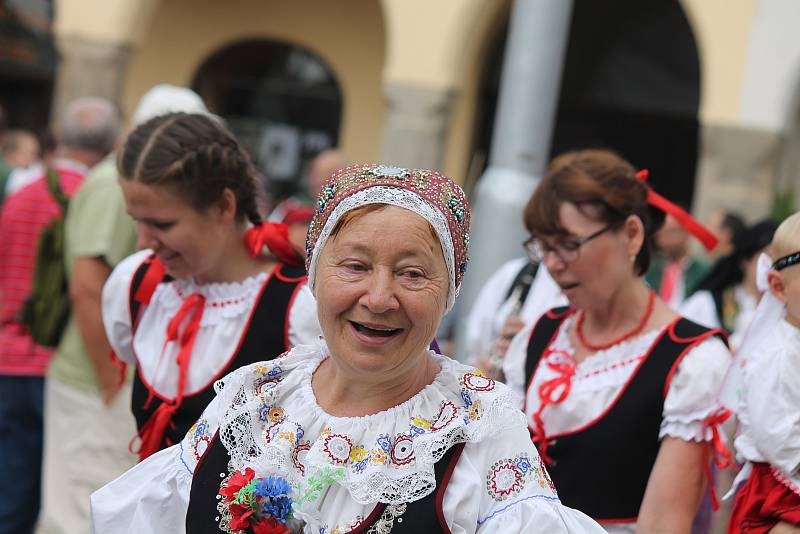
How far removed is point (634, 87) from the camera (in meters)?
10.8

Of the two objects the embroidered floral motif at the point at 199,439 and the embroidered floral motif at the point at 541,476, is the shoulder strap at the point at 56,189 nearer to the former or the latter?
the embroidered floral motif at the point at 199,439

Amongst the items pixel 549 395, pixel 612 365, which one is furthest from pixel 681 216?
pixel 549 395

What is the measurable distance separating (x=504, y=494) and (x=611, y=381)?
1021mm

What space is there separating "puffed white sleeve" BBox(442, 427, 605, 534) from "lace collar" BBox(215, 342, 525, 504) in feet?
0.12

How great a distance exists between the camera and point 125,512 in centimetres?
238

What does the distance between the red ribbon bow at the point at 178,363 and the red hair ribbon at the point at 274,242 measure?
0.21m

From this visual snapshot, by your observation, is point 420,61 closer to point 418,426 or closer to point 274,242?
point 274,242

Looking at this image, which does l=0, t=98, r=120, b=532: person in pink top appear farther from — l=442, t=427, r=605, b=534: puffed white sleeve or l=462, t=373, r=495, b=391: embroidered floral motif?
l=442, t=427, r=605, b=534: puffed white sleeve

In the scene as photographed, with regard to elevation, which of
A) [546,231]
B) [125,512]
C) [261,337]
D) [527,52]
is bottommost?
[125,512]

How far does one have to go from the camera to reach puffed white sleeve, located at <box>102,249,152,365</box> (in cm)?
318

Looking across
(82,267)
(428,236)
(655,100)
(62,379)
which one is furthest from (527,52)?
(655,100)

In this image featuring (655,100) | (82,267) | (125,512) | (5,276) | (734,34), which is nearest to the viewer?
(125,512)

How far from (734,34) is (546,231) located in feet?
21.9

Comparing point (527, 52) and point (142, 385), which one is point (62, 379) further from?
point (527, 52)
